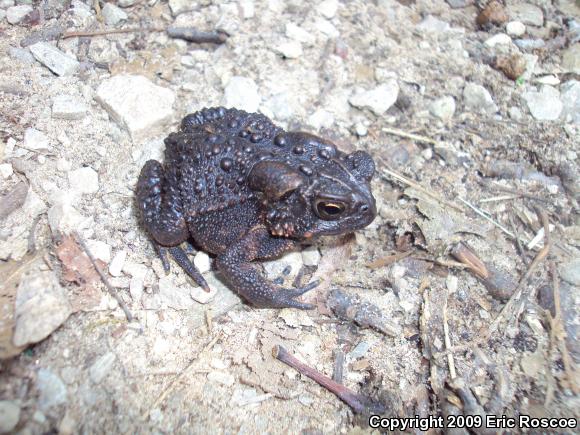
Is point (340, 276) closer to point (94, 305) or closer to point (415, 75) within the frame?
point (94, 305)

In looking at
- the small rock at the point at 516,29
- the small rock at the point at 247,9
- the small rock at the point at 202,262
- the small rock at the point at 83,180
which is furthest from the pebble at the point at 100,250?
the small rock at the point at 516,29

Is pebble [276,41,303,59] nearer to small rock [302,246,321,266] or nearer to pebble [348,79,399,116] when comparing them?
pebble [348,79,399,116]

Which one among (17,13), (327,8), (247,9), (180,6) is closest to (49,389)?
(17,13)

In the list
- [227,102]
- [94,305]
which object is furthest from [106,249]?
[227,102]

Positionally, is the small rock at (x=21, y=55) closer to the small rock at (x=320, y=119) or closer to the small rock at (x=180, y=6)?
the small rock at (x=180, y=6)

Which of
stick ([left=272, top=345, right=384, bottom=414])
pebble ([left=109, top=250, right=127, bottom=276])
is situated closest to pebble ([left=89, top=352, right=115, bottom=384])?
pebble ([left=109, top=250, right=127, bottom=276])
